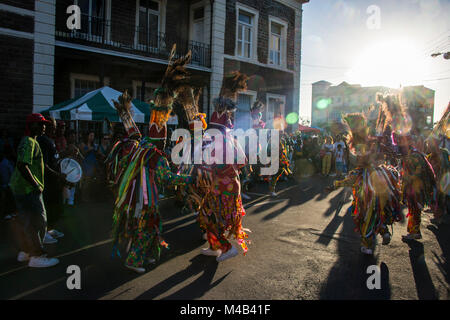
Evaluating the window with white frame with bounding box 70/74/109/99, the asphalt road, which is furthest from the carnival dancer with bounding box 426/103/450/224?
the window with white frame with bounding box 70/74/109/99

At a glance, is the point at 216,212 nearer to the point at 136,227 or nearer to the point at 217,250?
the point at 217,250

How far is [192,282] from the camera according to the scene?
3.73 m

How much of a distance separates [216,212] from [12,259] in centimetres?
263

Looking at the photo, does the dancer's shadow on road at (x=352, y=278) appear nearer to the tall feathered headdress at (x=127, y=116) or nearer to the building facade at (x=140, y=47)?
the tall feathered headdress at (x=127, y=116)

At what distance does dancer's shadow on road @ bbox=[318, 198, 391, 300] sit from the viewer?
3488mm

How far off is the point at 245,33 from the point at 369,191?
13.9 meters

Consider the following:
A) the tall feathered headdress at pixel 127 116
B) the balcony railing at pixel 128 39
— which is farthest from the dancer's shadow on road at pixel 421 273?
the balcony railing at pixel 128 39

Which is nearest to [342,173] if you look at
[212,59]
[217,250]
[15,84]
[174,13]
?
[212,59]

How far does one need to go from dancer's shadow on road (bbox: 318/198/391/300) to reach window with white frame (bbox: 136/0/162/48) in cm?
1138

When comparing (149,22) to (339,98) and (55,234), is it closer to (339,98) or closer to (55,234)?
(55,234)

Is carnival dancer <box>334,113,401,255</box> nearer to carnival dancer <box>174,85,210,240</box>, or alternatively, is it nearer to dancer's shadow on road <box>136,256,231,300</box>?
carnival dancer <box>174,85,210,240</box>

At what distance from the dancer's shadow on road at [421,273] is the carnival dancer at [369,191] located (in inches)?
17.8

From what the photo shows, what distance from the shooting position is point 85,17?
12539 millimetres
